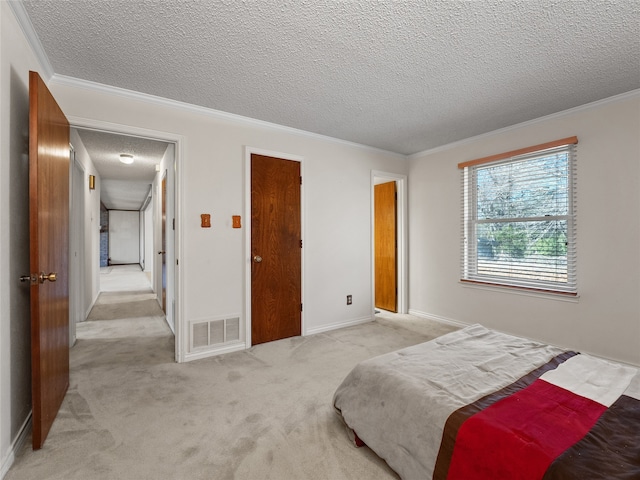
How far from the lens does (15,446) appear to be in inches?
66.0

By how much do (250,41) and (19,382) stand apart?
8.15 ft

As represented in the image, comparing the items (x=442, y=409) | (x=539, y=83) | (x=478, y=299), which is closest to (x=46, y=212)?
(x=442, y=409)

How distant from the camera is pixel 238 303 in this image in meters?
3.30

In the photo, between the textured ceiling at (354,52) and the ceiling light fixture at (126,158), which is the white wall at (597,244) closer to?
the textured ceiling at (354,52)

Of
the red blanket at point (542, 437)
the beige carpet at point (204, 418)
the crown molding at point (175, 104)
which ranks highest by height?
the crown molding at point (175, 104)

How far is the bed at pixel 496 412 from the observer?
107 centimetres

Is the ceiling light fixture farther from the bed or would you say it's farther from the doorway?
the bed

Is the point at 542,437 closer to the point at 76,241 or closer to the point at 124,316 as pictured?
the point at 76,241

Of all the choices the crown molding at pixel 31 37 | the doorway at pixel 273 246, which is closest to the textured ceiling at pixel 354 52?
the crown molding at pixel 31 37

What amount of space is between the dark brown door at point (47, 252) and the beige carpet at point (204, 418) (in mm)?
250

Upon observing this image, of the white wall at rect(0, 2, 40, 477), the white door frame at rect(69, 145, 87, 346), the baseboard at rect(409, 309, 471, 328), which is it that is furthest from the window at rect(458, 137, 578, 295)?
the white door frame at rect(69, 145, 87, 346)

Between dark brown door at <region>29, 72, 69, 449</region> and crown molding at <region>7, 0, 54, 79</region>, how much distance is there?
36 cm

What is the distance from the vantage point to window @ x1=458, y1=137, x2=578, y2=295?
10.4 ft

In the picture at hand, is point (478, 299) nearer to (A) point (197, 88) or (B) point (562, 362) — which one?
(B) point (562, 362)
